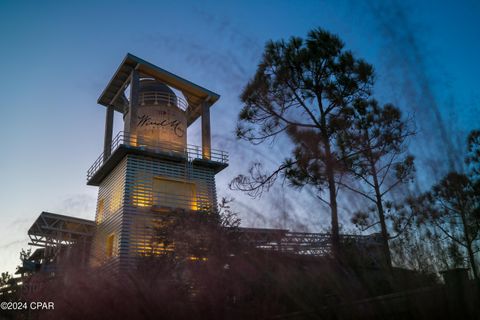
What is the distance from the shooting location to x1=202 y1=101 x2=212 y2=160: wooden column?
23.3 meters

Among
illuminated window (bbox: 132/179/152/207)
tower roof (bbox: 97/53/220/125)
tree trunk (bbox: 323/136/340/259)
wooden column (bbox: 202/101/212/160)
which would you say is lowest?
tree trunk (bbox: 323/136/340/259)

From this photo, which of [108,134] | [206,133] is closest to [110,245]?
[108,134]

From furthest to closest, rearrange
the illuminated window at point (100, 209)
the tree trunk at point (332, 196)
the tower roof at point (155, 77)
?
1. the tower roof at point (155, 77)
2. the illuminated window at point (100, 209)
3. the tree trunk at point (332, 196)

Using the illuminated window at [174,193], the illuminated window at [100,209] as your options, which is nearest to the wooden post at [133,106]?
the illuminated window at [174,193]

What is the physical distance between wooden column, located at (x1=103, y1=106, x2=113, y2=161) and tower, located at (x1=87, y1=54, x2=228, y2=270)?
62mm

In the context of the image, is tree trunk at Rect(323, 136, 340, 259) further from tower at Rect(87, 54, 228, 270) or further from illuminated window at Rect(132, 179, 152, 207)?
illuminated window at Rect(132, 179, 152, 207)

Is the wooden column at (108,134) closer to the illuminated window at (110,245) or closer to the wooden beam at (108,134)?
the wooden beam at (108,134)

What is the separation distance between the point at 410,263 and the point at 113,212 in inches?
680

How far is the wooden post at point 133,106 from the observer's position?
2089cm

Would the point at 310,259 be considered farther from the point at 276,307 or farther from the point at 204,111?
the point at 204,111

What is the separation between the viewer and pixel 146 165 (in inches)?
815

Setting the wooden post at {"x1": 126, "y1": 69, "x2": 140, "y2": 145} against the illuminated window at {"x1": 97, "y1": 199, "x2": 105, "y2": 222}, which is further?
the illuminated window at {"x1": 97, "y1": 199, "x2": 105, "y2": 222}

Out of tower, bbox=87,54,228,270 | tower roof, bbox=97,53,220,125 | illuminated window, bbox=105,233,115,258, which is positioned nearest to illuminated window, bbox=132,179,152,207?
tower, bbox=87,54,228,270

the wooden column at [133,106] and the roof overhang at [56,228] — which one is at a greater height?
the wooden column at [133,106]
